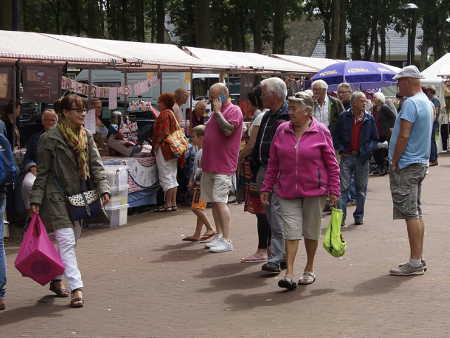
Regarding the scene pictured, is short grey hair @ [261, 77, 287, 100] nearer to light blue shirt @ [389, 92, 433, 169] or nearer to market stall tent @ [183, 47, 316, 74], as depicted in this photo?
light blue shirt @ [389, 92, 433, 169]

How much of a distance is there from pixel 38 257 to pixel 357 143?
18.3 feet

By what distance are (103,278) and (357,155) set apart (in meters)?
4.35

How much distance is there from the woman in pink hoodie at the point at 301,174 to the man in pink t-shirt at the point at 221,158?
1.92 meters

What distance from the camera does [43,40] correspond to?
12.3 meters

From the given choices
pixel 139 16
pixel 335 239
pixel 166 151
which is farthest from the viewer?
pixel 139 16

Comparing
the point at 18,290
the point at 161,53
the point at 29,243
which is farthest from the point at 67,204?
the point at 161,53

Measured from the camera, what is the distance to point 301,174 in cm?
768

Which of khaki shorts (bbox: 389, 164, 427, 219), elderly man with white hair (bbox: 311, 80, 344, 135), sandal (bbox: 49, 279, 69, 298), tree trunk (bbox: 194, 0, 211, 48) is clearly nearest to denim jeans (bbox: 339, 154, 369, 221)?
elderly man with white hair (bbox: 311, 80, 344, 135)

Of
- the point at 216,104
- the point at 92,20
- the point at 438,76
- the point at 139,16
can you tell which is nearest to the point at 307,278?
the point at 216,104

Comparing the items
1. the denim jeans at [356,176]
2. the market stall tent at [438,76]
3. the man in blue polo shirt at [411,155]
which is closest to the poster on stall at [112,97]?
the denim jeans at [356,176]

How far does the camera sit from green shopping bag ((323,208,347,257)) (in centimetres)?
Answer: 792

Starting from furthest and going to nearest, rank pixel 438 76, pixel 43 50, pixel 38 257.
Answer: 1. pixel 438 76
2. pixel 43 50
3. pixel 38 257

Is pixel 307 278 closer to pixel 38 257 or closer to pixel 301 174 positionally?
pixel 301 174

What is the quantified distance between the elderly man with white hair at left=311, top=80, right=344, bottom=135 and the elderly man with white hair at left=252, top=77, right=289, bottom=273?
4.28 metres
